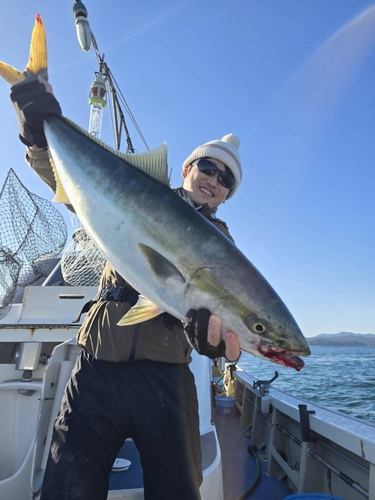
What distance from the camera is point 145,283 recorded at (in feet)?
7.45

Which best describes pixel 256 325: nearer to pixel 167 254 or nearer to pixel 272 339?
pixel 272 339

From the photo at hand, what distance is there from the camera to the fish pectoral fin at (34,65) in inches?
121

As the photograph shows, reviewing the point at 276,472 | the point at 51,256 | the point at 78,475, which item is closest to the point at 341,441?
the point at 276,472

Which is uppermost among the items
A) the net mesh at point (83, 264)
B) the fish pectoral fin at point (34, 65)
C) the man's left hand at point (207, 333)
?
the fish pectoral fin at point (34, 65)

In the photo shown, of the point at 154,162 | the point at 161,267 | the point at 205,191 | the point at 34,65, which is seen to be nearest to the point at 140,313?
the point at 161,267

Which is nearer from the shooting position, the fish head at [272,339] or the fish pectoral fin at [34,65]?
the fish head at [272,339]

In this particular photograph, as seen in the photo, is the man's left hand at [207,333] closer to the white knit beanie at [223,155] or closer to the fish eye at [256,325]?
the fish eye at [256,325]

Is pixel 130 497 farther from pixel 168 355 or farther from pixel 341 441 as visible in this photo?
pixel 341 441

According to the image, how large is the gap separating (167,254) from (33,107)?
70.2 inches

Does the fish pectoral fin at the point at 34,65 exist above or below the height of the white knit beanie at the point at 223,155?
above

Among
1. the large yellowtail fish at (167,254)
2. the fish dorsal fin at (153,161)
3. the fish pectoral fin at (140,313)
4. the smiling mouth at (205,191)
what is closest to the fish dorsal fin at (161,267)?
the large yellowtail fish at (167,254)

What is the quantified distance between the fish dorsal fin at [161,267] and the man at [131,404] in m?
0.27

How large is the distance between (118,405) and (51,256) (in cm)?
659

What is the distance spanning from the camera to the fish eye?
2.13 metres
